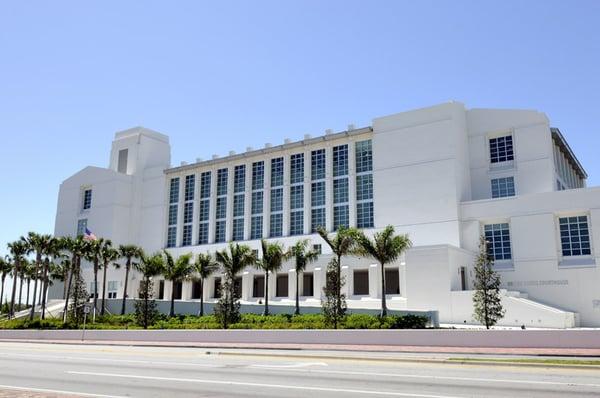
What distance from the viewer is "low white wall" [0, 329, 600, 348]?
66.6 feet

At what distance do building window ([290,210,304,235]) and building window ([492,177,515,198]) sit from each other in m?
19.6

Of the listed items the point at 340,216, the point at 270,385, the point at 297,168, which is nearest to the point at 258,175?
the point at 297,168

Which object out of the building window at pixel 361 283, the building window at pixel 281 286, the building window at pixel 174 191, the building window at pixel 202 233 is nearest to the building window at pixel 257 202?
the building window at pixel 202 233

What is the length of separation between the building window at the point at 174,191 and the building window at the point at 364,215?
25578 mm

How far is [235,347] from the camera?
82.7ft

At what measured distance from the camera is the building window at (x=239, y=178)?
202 feet

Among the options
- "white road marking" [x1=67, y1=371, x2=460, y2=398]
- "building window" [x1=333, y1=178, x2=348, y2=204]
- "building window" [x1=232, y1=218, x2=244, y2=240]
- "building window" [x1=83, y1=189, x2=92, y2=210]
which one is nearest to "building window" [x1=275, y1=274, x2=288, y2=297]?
"building window" [x1=232, y1=218, x2=244, y2=240]

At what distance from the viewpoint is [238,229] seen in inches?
2399

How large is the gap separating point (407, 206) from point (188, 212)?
95.8ft

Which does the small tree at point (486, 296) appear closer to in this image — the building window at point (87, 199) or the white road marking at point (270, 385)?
the white road marking at point (270, 385)

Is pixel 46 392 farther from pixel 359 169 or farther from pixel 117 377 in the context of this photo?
pixel 359 169

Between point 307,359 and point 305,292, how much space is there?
35.1 m

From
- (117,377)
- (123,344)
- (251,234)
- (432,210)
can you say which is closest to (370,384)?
(117,377)

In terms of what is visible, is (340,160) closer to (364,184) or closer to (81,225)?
(364,184)
